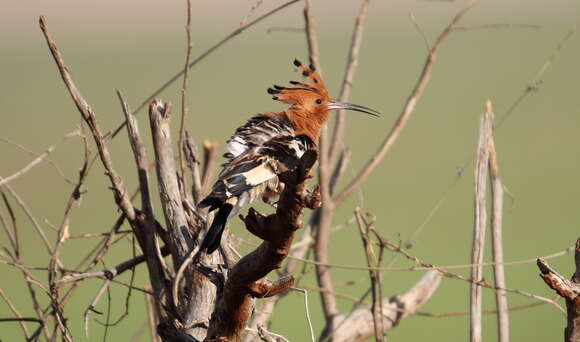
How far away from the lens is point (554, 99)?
16.2 m

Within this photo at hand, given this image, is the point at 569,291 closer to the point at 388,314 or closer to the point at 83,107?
the point at 83,107

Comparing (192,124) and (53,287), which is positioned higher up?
(192,124)

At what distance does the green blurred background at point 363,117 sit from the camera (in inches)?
318

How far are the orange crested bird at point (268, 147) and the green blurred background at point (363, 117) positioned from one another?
456mm

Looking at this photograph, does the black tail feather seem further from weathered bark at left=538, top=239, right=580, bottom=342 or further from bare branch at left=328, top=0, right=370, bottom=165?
bare branch at left=328, top=0, right=370, bottom=165

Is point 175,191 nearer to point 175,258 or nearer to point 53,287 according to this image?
point 175,258

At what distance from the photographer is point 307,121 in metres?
3.63

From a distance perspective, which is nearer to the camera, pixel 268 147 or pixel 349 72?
pixel 268 147

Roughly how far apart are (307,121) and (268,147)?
23.4 inches

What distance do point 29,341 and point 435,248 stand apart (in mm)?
7306

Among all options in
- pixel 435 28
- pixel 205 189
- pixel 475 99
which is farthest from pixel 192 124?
pixel 205 189

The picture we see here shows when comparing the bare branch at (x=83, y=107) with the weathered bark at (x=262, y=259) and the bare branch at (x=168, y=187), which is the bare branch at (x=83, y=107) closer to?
the bare branch at (x=168, y=187)

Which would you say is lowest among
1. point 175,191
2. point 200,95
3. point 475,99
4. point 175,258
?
point 175,258

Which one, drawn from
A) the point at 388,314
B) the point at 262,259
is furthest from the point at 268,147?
the point at 388,314
